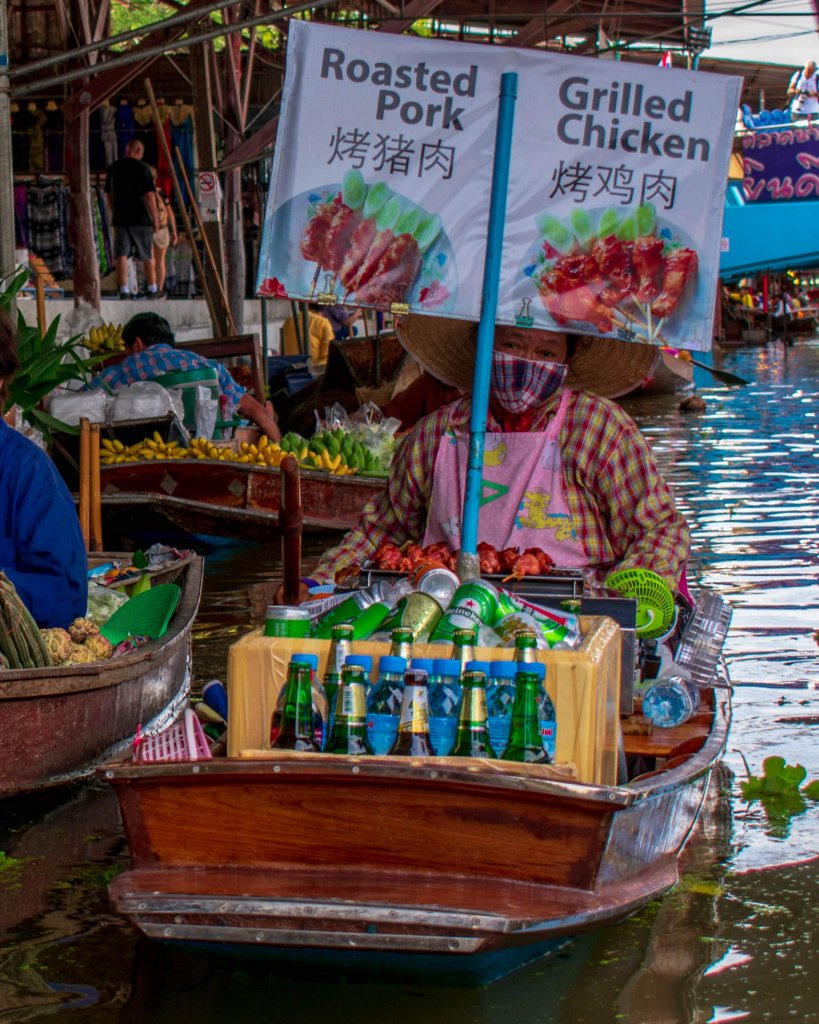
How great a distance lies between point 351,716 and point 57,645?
6.60 ft

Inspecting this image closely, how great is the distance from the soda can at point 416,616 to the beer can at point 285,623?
0.61 feet

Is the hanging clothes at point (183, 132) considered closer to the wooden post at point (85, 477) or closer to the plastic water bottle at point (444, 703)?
the wooden post at point (85, 477)

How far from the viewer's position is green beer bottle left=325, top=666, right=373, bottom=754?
313 cm

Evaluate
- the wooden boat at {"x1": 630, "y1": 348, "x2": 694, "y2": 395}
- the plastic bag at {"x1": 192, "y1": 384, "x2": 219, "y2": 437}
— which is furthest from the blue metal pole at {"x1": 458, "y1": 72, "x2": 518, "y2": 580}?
the wooden boat at {"x1": 630, "y1": 348, "x2": 694, "y2": 395}

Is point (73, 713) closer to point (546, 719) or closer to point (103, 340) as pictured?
point (546, 719)

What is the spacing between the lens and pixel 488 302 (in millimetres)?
4176

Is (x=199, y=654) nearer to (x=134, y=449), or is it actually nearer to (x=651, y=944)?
(x=134, y=449)

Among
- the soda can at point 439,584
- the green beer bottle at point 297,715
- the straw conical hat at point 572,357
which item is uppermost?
the straw conical hat at point 572,357

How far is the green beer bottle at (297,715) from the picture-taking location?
3.20 m

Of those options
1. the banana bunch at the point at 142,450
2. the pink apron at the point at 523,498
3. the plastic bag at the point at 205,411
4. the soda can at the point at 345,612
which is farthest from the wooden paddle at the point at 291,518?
the plastic bag at the point at 205,411

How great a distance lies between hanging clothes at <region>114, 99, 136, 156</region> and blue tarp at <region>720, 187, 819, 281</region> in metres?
15.3

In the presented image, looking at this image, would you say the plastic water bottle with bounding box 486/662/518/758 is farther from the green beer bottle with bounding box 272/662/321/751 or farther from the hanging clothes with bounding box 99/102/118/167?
the hanging clothes with bounding box 99/102/118/167

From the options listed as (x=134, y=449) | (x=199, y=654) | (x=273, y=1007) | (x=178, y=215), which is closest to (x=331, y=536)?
(x=134, y=449)

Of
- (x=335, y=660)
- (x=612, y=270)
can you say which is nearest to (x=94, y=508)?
(x=612, y=270)
